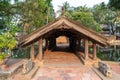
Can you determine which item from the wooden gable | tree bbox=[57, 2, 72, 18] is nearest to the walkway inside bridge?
the wooden gable

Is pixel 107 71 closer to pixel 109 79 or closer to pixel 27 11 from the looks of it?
pixel 109 79

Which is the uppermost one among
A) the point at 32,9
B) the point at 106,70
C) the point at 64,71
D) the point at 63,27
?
the point at 32,9

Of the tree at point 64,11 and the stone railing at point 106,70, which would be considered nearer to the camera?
the stone railing at point 106,70

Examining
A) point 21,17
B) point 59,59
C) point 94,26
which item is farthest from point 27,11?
point 94,26

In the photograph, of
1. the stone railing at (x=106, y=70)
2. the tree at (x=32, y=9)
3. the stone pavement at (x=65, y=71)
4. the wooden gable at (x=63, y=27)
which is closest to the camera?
the stone railing at (x=106, y=70)

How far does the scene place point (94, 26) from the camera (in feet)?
160

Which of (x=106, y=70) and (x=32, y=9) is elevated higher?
(x=32, y=9)

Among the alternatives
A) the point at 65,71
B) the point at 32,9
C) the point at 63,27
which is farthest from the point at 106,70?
the point at 32,9

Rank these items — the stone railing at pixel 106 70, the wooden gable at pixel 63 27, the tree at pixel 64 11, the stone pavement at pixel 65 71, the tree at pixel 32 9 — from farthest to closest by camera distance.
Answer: the tree at pixel 32 9 → the tree at pixel 64 11 → the wooden gable at pixel 63 27 → the stone pavement at pixel 65 71 → the stone railing at pixel 106 70

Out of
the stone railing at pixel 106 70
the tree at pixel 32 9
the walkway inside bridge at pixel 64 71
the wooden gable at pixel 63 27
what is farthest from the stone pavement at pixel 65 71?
the tree at pixel 32 9

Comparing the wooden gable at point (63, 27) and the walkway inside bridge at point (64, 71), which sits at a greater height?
the wooden gable at point (63, 27)

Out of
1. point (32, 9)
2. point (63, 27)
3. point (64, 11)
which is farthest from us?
point (32, 9)

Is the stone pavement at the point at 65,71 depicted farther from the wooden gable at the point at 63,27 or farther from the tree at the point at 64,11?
the tree at the point at 64,11

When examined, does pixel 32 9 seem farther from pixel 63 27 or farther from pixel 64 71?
pixel 64 71
